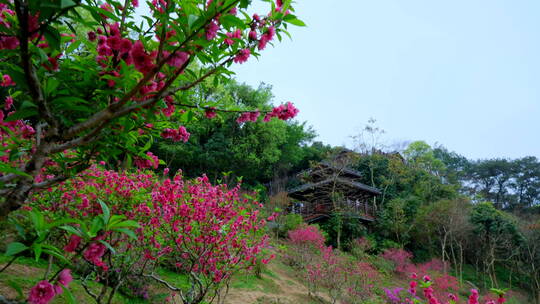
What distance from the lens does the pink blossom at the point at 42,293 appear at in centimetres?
100

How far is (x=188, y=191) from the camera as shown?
3936 millimetres

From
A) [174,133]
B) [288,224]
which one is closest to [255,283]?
[288,224]

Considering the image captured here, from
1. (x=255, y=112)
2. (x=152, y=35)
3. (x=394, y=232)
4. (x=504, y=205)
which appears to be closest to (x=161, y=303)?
(x=255, y=112)

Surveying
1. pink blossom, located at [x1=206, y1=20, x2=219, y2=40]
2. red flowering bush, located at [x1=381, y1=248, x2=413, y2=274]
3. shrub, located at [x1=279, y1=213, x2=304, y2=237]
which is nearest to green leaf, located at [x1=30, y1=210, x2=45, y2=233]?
pink blossom, located at [x1=206, y1=20, x2=219, y2=40]

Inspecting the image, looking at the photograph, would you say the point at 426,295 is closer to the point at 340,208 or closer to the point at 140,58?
the point at 140,58

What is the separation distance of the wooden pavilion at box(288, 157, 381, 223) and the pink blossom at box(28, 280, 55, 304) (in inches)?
650

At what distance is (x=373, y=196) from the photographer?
20.4 metres

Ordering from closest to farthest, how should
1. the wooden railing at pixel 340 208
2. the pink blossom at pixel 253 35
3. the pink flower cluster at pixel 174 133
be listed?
the pink blossom at pixel 253 35 < the pink flower cluster at pixel 174 133 < the wooden railing at pixel 340 208

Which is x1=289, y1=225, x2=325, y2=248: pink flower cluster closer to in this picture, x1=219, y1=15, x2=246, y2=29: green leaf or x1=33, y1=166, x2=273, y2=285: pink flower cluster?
x1=33, y1=166, x2=273, y2=285: pink flower cluster

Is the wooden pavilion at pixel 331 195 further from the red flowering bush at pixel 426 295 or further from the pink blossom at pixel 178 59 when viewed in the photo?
the pink blossom at pixel 178 59

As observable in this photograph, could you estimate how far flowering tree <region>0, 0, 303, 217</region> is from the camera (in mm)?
981

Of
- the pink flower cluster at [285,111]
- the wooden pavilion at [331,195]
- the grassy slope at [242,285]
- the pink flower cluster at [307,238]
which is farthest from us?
the wooden pavilion at [331,195]

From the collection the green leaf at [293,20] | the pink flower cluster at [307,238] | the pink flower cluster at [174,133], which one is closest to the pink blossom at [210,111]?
the pink flower cluster at [174,133]

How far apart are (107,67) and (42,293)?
0.87m
